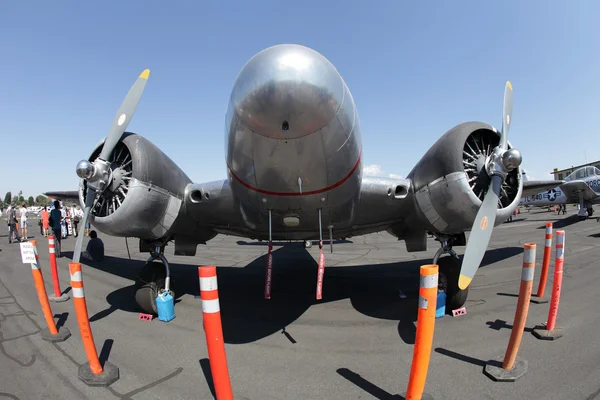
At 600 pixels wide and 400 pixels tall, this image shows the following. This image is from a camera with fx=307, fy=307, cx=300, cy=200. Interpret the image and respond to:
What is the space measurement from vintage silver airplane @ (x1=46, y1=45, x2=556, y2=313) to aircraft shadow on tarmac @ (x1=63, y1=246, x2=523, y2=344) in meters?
1.15

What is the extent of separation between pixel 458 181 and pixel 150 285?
565cm

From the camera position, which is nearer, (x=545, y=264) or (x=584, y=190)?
(x=545, y=264)

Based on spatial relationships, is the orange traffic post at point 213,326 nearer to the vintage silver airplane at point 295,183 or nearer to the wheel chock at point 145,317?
the vintage silver airplane at point 295,183

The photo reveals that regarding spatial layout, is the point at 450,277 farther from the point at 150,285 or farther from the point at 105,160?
the point at 105,160

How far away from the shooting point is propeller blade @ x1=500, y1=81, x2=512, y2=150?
4.80 meters

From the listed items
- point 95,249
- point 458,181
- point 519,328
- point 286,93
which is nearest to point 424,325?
point 519,328

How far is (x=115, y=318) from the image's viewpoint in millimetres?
5656

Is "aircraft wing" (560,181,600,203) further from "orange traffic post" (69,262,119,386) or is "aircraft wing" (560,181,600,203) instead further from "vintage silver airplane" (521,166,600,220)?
"orange traffic post" (69,262,119,386)

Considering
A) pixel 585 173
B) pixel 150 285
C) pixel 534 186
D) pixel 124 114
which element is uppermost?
pixel 124 114

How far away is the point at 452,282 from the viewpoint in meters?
5.59

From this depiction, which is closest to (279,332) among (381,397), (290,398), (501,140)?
(290,398)

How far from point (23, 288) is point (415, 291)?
9.89 metres

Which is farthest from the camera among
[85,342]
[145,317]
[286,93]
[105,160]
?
[145,317]

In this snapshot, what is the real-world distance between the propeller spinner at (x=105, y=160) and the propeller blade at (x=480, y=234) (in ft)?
17.7
